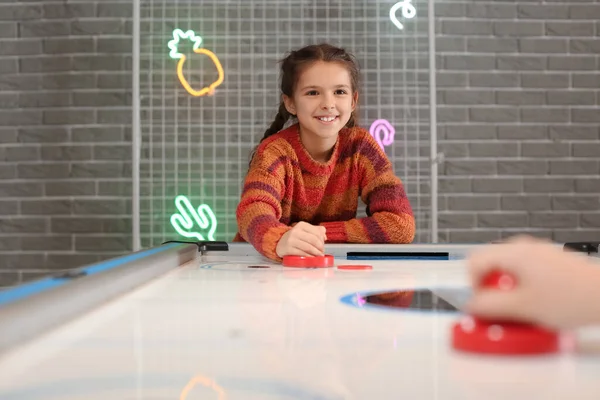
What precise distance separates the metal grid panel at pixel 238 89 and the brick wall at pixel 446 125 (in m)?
0.27

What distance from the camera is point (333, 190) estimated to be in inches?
64.0

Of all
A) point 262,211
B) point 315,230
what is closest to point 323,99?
point 262,211

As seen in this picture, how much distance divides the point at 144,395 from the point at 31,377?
0.08 meters

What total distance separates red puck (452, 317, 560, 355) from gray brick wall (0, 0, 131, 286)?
2435 millimetres

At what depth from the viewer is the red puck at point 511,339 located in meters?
0.36

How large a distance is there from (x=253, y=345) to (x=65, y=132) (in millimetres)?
2473

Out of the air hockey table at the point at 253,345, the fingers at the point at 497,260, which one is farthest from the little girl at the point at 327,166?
→ the fingers at the point at 497,260

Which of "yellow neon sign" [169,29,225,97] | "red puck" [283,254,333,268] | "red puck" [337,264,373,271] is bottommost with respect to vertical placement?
"red puck" [337,264,373,271]

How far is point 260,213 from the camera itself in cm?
129

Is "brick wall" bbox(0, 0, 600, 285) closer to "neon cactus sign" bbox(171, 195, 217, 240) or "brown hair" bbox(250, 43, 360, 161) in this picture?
"neon cactus sign" bbox(171, 195, 217, 240)

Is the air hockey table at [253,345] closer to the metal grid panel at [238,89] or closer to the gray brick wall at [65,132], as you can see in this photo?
the metal grid panel at [238,89]

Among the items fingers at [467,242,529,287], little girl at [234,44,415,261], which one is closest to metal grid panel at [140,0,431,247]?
little girl at [234,44,415,261]

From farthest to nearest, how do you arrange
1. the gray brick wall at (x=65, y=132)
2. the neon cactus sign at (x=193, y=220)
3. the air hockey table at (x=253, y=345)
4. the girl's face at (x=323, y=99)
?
the gray brick wall at (x=65, y=132), the neon cactus sign at (x=193, y=220), the girl's face at (x=323, y=99), the air hockey table at (x=253, y=345)

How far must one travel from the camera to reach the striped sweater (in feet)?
4.66
